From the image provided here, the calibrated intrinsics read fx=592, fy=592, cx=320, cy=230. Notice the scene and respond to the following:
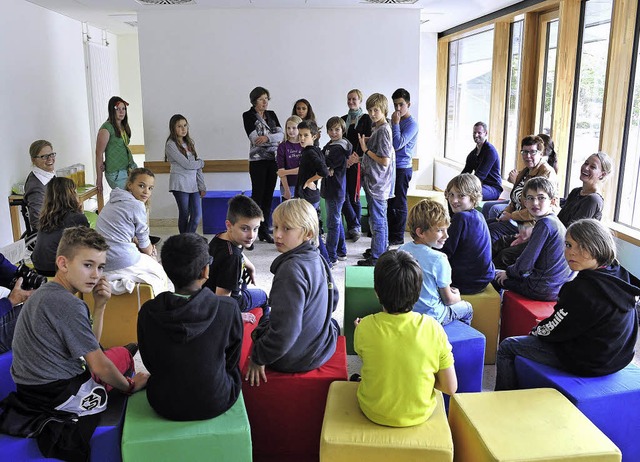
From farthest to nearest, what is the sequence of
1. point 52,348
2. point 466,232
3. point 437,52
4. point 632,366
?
point 437,52 → point 466,232 → point 632,366 → point 52,348

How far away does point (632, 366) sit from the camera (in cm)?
277

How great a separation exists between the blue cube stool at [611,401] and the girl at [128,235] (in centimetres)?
239

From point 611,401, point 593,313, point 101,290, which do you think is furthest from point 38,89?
point 611,401

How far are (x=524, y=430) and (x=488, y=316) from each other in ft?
4.64

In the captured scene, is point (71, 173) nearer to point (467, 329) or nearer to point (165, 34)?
point (165, 34)

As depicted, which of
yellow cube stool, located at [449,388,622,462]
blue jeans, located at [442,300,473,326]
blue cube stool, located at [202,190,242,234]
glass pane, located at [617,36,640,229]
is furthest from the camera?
blue cube stool, located at [202,190,242,234]

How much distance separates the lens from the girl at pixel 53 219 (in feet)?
12.1

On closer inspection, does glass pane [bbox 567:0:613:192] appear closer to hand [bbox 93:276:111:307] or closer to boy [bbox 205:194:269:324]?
boy [bbox 205:194:269:324]

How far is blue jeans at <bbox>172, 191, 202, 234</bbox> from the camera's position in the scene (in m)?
6.14

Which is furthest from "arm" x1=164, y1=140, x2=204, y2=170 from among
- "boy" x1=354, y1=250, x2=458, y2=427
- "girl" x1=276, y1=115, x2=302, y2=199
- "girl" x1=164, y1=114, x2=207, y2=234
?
"boy" x1=354, y1=250, x2=458, y2=427

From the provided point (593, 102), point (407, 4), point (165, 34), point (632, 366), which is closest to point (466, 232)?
point (632, 366)

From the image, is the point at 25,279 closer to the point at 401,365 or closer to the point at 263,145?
the point at 401,365

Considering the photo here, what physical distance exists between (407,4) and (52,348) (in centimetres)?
589

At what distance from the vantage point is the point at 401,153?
605 centimetres
